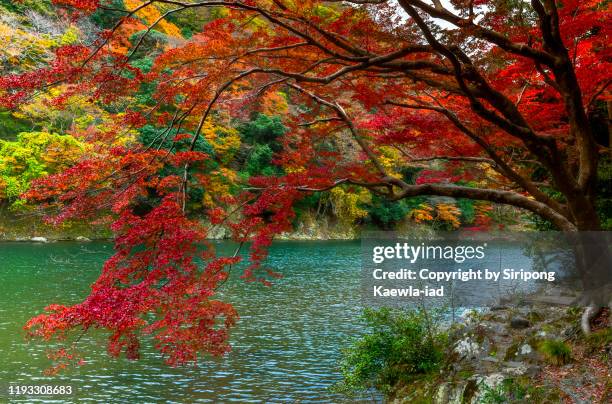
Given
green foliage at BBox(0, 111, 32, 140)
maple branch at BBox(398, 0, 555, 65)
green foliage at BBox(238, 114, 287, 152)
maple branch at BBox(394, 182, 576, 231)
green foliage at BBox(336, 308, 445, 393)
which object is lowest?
green foliage at BBox(336, 308, 445, 393)

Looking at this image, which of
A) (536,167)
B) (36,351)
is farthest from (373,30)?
(36,351)

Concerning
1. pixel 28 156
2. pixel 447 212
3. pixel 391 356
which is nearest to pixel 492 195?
pixel 391 356

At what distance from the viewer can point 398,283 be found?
16172mm

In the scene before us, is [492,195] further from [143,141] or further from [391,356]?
[143,141]

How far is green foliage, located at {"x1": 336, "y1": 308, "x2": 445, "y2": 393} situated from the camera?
7.48 meters

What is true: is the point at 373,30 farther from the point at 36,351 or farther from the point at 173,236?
the point at 36,351

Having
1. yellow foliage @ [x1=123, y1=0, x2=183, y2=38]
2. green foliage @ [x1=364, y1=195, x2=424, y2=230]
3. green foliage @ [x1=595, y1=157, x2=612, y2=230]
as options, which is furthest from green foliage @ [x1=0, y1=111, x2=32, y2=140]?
green foliage @ [x1=595, y1=157, x2=612, y2=230]

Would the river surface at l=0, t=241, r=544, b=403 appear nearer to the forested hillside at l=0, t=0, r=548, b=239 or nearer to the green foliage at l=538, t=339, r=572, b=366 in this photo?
the green foliage at l=538, t=339, r=572, b=366

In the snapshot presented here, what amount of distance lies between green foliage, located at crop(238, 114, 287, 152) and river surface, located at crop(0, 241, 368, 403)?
16367 millimetres

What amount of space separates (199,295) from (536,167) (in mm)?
7680

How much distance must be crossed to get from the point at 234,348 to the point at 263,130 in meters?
25.6

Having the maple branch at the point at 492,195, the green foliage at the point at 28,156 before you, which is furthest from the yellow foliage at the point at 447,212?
the maple branch at the point at 492,195

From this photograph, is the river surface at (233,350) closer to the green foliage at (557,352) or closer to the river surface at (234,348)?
the river surface at (234,348)

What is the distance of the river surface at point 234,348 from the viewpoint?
8.23 m
